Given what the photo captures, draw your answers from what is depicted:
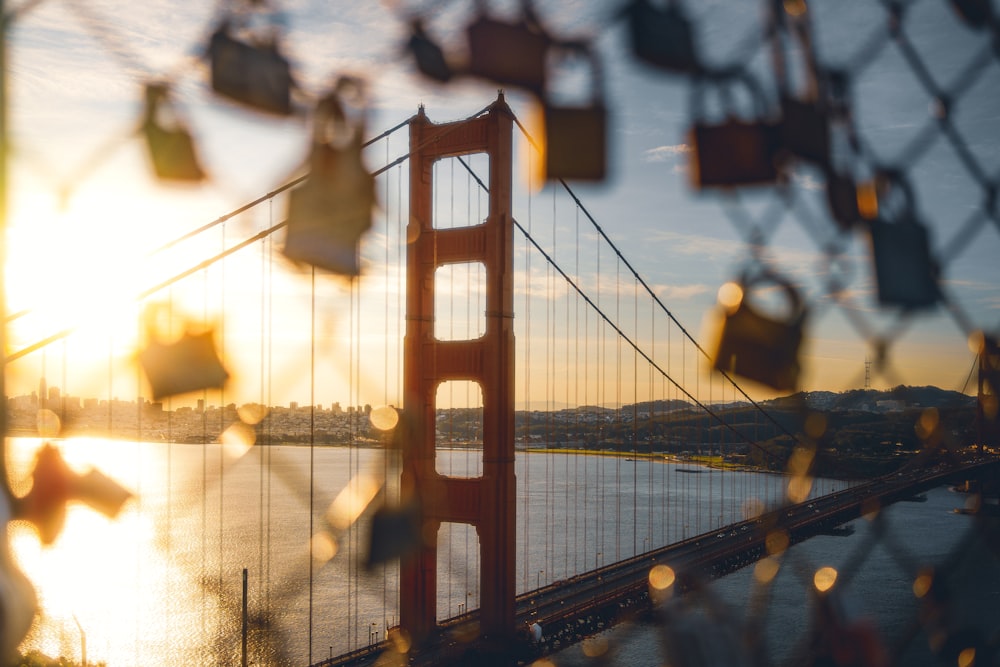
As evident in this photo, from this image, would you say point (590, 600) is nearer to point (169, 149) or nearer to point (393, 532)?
point (393, 532)

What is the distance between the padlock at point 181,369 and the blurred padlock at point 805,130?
734mm

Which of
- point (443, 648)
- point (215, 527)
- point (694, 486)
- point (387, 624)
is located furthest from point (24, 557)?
point (694, 486)

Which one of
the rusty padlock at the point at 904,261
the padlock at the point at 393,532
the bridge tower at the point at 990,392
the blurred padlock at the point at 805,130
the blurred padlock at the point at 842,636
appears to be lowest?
the blurred padlock at the point at 842,636

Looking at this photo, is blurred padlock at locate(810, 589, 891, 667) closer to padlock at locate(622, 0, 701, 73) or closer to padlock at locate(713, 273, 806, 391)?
padlock at locate(713, 273, 806, 391)

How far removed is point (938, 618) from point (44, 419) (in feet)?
8.79

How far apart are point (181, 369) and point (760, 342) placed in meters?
0.69

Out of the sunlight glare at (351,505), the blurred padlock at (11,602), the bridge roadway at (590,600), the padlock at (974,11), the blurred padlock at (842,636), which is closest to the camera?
the blurred padlock at (11,602)

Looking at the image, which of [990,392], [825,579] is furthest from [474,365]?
[825,579]

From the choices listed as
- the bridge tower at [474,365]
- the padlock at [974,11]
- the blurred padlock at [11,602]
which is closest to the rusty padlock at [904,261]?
the padlock at [974,11]

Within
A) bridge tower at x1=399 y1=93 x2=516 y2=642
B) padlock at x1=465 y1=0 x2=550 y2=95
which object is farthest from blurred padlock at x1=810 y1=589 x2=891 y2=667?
bridge tower at x1=399 y1=93 x2=516 y2=642

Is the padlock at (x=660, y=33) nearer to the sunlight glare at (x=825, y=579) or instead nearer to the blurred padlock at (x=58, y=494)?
the sunlight glare at (x=825, y=579)

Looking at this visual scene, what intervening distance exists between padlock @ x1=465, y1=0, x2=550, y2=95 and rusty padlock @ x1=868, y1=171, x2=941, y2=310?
47cm

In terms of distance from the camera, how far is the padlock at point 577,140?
0.92 metres

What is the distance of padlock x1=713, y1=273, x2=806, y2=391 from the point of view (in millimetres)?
954
